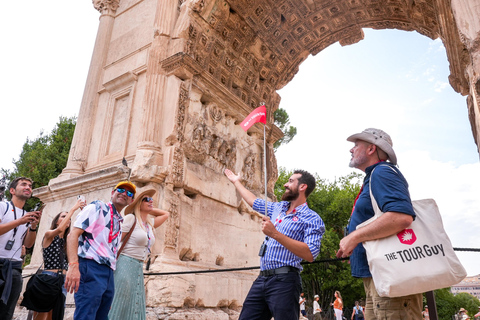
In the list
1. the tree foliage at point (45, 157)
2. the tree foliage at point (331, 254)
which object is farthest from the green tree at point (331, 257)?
the tree foliage at point (45, 157)

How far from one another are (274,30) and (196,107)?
3.59 metres

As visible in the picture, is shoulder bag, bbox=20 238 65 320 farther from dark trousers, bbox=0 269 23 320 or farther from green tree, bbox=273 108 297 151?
green tree, bbox=273 108 297 151

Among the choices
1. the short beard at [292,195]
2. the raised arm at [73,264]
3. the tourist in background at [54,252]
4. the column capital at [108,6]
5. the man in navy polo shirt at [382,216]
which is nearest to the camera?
the man in navy polo shirt at [382,216]

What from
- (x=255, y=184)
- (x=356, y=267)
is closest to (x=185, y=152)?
(x=255, y=184)

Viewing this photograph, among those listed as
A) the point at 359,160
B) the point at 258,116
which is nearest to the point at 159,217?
the point at 258,116

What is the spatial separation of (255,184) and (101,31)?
18.7ft

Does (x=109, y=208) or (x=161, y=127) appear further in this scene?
(x=161, y=127)

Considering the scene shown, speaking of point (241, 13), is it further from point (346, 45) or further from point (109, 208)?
point (109, 208)

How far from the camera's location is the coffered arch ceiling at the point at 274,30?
329 inches

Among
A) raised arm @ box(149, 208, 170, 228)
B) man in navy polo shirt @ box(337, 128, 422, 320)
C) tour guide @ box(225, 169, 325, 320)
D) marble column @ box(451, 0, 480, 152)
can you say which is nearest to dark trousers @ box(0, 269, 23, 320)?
raised arm @ box(149, 208, 170, 228)

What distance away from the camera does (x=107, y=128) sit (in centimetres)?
838

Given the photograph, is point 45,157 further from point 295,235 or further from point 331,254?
point 295,235

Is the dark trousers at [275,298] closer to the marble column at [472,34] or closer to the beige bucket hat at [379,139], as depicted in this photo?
the beige bucket hat at [379,139]

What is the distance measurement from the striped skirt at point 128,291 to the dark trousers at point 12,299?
1.37 meters
